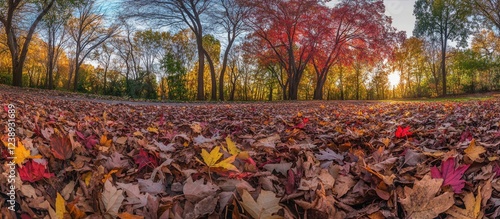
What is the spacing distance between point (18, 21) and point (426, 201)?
26331 millimetres

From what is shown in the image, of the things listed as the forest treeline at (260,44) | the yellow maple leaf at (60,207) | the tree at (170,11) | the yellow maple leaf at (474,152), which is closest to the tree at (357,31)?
the forest treeline at (260,44)

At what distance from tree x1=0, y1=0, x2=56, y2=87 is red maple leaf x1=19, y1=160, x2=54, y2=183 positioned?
55.5 feet

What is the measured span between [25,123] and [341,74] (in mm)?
36109

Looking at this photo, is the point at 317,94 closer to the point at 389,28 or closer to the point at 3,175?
the point at 389,28

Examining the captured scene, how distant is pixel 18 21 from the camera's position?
20578 millimetres

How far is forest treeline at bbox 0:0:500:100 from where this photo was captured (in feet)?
56.0

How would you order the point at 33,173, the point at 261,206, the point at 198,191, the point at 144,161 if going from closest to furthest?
Answer: 1. the point at 261,206
2. the point at 198,191
3. the point at 33,173
4. the point at 144,161

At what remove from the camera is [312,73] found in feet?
116

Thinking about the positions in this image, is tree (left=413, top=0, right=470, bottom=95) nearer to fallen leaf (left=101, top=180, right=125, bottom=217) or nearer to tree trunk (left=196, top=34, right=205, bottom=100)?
tree trunk (left=196, top=34, right=205, bottom=100)

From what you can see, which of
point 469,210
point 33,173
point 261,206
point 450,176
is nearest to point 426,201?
point 469,210

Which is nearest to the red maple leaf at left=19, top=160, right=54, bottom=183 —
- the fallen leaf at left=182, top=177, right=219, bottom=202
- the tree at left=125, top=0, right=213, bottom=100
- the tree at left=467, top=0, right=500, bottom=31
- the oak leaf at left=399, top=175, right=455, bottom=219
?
the fallen leaf at left=182, top=177, right=219, bottom=202

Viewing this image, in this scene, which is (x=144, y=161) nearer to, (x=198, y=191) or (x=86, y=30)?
(x=198, y=191)

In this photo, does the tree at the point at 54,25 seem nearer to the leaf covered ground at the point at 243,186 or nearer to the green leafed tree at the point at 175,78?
the green leafed tree at the point at 175,78

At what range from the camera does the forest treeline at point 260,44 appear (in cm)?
1706
